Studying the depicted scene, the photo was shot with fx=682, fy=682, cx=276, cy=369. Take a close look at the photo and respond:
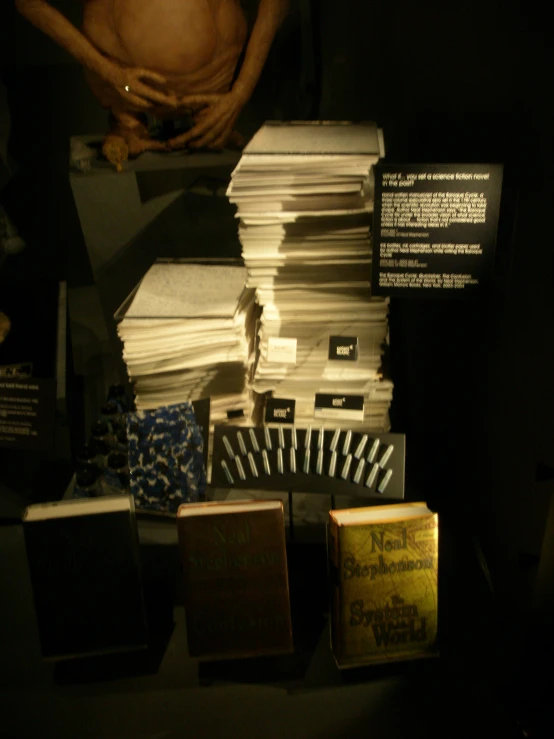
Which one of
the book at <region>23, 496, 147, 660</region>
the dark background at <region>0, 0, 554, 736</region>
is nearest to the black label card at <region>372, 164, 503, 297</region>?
the dark background at <region>0, 0, 554, 736</region>

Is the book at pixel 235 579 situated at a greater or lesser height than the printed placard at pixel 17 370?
lesser

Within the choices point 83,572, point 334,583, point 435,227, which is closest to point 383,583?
point 334,583

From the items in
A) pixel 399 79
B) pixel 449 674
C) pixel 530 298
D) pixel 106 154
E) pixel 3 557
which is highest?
pixel 399 79

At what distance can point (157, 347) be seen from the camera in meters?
1.72

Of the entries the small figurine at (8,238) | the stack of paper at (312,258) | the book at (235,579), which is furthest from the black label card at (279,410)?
the small figurine at (8,238)

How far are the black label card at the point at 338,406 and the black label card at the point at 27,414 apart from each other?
0.68 m

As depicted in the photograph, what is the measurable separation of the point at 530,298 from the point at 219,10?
125 centimetres

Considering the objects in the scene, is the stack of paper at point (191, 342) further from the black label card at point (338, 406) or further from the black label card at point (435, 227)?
the black label card at point (435, 227)

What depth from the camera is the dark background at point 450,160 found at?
4.19 feet

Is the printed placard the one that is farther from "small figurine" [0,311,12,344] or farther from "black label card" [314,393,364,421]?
"black label card" [314,393,364,421]

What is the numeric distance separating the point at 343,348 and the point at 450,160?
20.3 inches

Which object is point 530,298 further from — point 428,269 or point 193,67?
point 193,67

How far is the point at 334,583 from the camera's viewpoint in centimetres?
139

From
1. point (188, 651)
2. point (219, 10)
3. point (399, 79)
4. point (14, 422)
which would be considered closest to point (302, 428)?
point (188, 651)
